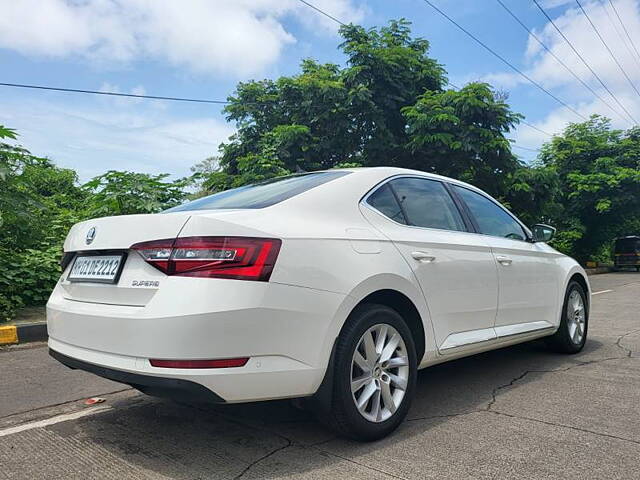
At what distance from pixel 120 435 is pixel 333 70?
1525cm

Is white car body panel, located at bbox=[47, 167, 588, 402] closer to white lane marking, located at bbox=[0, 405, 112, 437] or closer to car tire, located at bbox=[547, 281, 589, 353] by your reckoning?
white lane marking, located at bbox=[0, 405, 112, 437]

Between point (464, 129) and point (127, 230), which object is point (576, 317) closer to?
point (127, 230)

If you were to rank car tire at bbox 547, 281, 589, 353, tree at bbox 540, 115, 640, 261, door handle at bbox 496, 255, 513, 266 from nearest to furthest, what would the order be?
door handle at bbox 496, 255, 513, 266, car tire at bbox 547, 281, 589, 353, tree at bbox 540, 115, 640, 261

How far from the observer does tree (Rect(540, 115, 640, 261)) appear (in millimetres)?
24328

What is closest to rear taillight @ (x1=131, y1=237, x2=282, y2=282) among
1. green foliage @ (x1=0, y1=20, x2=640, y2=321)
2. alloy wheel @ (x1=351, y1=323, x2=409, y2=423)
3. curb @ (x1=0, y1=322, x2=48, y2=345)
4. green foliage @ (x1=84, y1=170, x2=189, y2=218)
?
alloy wheel @ (x1=351, y1=323, x2=409, y2=423)

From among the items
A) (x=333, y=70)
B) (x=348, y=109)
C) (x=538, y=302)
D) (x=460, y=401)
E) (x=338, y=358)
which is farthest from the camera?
(x=333, y=70)

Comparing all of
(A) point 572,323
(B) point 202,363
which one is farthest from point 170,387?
(A) point 572,323

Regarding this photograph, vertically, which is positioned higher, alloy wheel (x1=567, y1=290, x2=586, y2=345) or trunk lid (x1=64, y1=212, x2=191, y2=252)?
→ trunk lid (x1=64, y1=212, x2=191, y2=252)

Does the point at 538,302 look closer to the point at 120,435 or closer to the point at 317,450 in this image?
the point at 317,450

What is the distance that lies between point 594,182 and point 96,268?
25.5m

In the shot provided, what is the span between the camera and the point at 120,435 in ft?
10.0

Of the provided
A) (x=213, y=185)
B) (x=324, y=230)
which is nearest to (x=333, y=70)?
(x=213, y=185)

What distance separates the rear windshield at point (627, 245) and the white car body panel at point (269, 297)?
86.9ft

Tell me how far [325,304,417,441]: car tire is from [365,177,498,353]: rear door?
0.39 m
